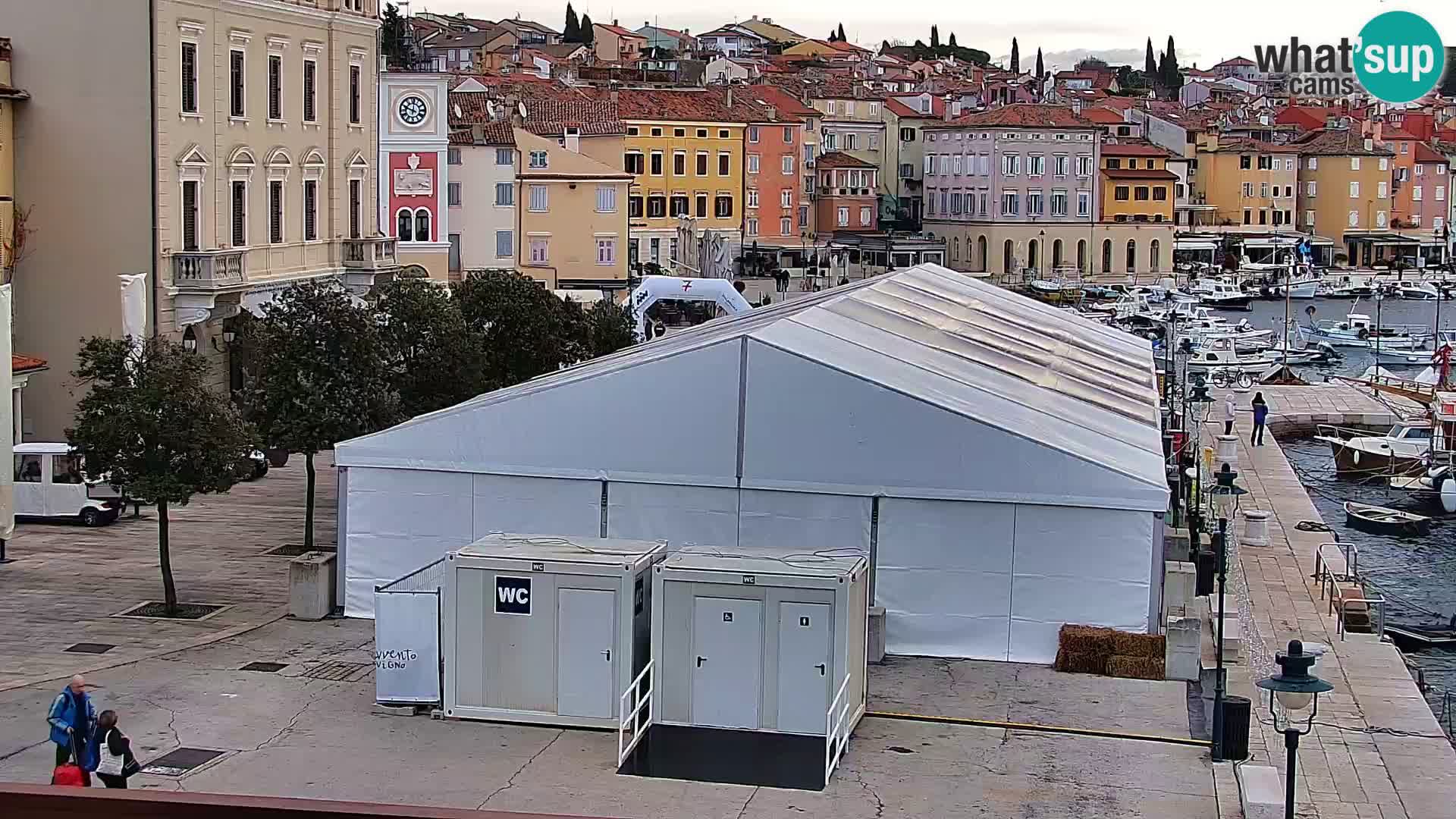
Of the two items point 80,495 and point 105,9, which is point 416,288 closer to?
point 80,495

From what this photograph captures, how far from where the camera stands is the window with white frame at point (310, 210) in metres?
43.4

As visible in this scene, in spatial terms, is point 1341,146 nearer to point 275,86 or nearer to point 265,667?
point 275,86

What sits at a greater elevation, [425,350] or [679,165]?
[679,165]

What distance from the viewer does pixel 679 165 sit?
318ft

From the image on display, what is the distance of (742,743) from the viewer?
54.2 feet

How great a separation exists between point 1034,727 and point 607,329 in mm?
20280

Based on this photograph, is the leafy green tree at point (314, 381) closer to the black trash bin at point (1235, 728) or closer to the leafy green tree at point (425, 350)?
the leafy green tree at point (425, 350)

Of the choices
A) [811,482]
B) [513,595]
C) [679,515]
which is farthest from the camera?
[679,515]

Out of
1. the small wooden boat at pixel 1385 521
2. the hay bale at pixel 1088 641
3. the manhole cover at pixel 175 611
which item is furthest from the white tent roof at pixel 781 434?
the small wooden boat at pixel 1385 521

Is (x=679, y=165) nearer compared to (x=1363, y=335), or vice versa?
(x=1363, y=335)

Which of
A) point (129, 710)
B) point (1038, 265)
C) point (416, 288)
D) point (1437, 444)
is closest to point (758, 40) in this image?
point (1038, 265)

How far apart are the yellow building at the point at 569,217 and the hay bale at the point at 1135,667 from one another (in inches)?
2116

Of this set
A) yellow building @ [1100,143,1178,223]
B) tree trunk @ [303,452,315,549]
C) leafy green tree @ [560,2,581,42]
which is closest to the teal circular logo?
tree trunk @ [303,452,315,549]

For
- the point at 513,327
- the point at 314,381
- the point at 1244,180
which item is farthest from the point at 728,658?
the point at 1244,180
